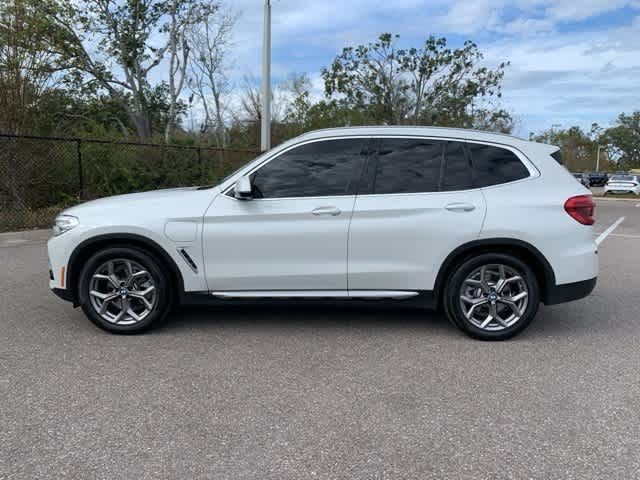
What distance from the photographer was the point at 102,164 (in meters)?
12.4

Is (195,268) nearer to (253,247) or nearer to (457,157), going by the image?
(253,247)

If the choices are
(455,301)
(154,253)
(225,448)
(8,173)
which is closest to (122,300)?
(154,253)

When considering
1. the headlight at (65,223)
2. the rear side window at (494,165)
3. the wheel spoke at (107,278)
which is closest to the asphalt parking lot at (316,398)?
the wheel spoke at (107,278)

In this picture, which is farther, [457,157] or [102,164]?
[102,164]

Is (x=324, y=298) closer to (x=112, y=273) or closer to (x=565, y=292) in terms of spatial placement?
(x=112, y=273)

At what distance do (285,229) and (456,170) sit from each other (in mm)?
1543

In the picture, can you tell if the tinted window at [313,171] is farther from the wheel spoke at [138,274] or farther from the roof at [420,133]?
the wheel spoke at [138,274]

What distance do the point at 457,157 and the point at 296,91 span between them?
95.3ft

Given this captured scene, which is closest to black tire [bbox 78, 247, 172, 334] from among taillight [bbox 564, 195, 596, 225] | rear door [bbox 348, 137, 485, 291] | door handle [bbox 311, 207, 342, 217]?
door handle [bbox 311, 207, 342, 217]

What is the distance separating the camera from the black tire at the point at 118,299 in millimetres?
4387

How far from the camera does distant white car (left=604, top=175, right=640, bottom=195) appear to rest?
3402 centimetres

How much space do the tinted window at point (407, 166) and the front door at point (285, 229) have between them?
207 millimetres

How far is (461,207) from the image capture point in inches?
169

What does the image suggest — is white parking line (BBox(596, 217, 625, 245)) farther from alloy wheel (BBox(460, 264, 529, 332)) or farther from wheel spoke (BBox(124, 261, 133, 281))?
wheel spoke (BBox(124, 261, 133, 281))
